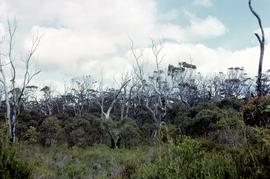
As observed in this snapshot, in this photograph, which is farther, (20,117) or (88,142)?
(20,117)

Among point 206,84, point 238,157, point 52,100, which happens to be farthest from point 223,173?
point 52,100

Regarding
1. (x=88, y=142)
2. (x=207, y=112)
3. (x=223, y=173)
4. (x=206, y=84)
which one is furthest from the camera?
(x=206, y=84)

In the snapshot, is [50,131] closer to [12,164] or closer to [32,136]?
[32,136]

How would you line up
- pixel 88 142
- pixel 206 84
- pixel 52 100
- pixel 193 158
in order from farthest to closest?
pixel 52 100 < pixel 206 84 < pixel 88 142 < pixel 193 158

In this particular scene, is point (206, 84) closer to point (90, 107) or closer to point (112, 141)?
point (90, 107)

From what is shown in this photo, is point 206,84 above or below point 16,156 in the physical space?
above

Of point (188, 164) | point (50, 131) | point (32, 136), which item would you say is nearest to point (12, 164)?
point (188, 164)

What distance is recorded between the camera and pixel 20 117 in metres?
45.7

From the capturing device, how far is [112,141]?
120ft

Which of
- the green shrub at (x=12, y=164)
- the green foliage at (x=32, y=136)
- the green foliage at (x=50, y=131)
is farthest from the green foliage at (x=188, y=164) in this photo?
the green foliage at (x=50, y=131)

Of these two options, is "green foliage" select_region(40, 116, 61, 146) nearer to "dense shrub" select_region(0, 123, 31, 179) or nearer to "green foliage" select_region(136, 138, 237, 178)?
"green foliage" select_region(136, 138, 237, 178)

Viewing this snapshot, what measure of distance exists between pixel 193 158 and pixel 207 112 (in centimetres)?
2317

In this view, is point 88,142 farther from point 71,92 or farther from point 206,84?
point 71,92

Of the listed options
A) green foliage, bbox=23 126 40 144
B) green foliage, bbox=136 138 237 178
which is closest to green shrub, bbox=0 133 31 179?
green foliage, bbox=136 138 237 178
